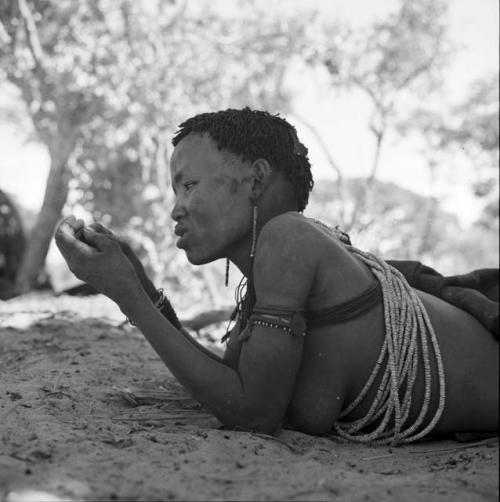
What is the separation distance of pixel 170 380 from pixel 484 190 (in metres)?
13.6

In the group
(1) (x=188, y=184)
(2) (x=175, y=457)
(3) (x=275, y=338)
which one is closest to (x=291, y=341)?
(3) (x=275, y=338)

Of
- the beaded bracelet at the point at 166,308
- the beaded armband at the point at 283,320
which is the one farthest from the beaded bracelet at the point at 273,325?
the beaded bracelet at the point at 166,308

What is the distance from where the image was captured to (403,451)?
2.25 meters

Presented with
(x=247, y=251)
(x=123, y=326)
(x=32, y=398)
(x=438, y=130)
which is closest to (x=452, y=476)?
(x=247, y=251)

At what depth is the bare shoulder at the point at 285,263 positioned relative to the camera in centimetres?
224

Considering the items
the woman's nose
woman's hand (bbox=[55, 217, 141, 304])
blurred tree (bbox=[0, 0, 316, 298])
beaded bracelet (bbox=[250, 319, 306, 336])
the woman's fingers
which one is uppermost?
blurred tree (bbox=[0, 0, 316, 298])

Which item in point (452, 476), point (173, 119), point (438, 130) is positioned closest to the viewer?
point (452, 476)

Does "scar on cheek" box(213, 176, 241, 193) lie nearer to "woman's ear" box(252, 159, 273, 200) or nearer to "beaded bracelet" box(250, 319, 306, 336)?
"woman's ear" box(252, 159, 273, 200)

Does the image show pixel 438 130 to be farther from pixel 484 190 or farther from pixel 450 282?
pixel 450 282

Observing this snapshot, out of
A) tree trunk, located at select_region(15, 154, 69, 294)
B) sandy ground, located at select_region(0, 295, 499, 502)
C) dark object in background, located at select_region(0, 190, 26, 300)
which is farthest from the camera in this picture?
dark object in background, located at select_region(0, 190, 26, 300)

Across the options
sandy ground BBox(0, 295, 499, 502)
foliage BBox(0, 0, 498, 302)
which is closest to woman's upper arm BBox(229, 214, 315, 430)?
sandy ground BBox(0, 295, 499, 502)

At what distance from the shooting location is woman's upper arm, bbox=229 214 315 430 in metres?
2.19

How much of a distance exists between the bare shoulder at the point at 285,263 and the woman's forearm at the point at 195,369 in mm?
287

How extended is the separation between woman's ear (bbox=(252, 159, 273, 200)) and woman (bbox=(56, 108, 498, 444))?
0.12 ft
